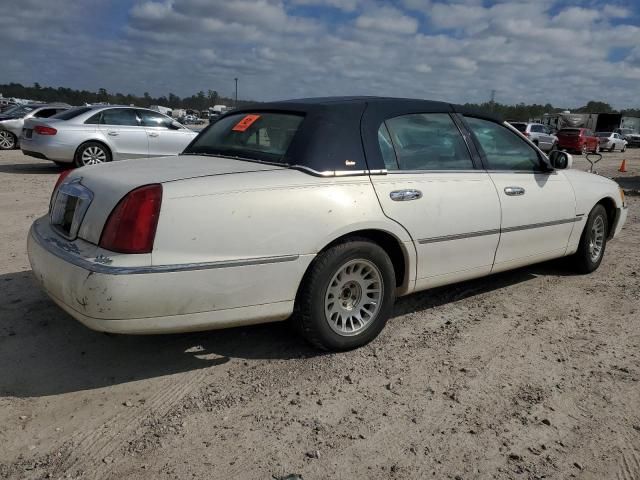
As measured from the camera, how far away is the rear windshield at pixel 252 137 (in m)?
3.62

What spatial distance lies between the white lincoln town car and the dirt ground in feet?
1.26

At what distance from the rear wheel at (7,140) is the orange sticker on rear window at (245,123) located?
16.7 metres

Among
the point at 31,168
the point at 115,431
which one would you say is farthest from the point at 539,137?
the point at 115,431

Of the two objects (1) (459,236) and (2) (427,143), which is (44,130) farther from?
(1) (459,236)

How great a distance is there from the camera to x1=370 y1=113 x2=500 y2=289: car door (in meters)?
3.68

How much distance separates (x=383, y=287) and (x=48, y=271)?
1.98 metres

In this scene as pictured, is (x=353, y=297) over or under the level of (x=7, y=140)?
over

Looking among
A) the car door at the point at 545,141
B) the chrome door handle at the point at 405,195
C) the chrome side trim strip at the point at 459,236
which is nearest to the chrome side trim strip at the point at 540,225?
the chrome side trim strip at the point at 459,236

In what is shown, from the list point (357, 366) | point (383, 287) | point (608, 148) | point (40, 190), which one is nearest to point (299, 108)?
point (383, 287)

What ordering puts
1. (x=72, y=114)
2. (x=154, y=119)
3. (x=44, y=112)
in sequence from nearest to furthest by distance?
1. (x=72, y=114)
2. (x=154, y=119)
3. (x=44, y=112)

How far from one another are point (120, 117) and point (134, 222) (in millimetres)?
10184

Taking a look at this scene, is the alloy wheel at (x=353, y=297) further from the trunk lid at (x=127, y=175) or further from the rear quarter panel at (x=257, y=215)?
the trunk lid at (x=127, y=175)

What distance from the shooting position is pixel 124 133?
39.0 ft

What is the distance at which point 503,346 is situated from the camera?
380cm
